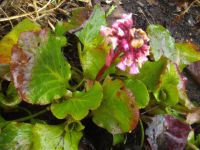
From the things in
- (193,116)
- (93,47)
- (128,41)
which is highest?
(128,41)

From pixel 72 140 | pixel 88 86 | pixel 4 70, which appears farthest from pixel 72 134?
pixel 4 70

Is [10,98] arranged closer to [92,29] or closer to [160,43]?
[92,29]

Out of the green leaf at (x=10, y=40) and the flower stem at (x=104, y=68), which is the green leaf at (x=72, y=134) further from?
the green leaf at (x=10, y=40)

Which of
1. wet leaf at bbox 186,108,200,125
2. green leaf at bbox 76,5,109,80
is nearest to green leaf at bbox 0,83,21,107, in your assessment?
green leaf at bbox 76,5,109,80

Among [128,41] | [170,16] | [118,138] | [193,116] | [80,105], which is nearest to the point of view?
[128,41]

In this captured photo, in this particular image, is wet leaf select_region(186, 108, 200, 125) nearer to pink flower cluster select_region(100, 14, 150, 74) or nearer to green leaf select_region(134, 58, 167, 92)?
green leaf select_region(134, 58, 167, 92)
